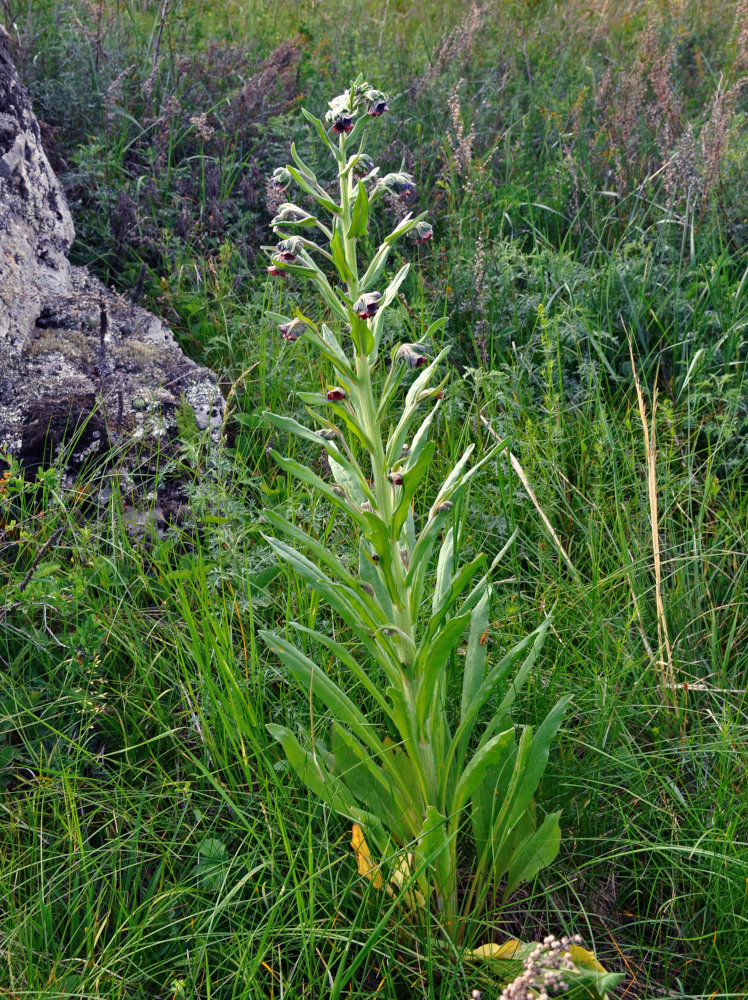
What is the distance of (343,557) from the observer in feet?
7.73

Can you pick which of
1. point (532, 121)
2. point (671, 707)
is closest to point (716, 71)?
point (532, 121)

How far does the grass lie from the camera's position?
→ 162cm

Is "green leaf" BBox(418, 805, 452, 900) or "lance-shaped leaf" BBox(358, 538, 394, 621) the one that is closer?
"green leaf" BBox(418, 805, 452, 900)

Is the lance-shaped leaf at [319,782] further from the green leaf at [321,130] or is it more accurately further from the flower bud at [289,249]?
the green leaf at [321,130]

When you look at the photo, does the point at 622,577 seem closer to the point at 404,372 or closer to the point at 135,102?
the point at 404,372

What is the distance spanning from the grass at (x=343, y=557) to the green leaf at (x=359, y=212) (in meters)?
0.88

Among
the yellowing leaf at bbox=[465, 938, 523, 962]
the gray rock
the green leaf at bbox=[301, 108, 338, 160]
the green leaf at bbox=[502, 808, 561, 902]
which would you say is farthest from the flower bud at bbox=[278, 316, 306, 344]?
the yellowing leaf at bbox=[465, 938, 523, 962]

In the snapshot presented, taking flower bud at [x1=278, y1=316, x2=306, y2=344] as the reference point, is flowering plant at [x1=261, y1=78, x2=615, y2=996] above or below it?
below

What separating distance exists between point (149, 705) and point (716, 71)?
5.49 metres

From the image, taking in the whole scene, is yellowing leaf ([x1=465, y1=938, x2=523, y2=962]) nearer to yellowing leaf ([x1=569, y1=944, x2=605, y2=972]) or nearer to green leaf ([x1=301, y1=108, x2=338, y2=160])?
yellowing leaf ([x1=569, y1=944, x2=605, y2=972])

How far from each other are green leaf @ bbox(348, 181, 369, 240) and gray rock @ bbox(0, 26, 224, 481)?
118 centimetres

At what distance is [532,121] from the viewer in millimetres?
4570

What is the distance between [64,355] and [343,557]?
1318 millimetres

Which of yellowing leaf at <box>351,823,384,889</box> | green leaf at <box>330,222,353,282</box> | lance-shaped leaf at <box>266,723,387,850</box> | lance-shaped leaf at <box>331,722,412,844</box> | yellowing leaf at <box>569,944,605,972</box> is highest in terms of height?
green leaf at <box>330,222,353,282</box>
